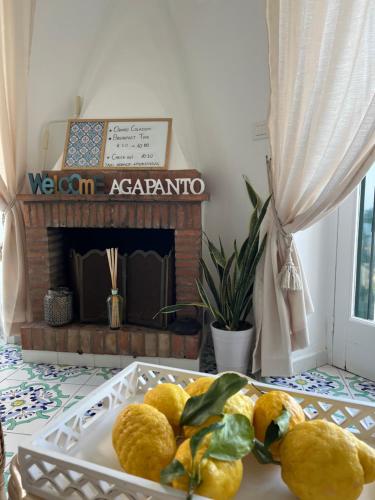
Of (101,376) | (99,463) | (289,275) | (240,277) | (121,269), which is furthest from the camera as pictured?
(121,269)

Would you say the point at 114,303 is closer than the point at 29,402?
No

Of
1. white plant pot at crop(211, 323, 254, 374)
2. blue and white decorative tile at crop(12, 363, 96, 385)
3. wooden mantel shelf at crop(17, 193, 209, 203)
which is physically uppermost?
wooden mantel shelf at crop(17, 193, 209, 203)

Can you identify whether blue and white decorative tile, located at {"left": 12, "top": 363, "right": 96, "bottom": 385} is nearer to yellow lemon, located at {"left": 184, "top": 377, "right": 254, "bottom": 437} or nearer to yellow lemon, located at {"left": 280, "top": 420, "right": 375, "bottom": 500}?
yellow lemon, located at {"left": 184, "top": 377, "right": 254, "bottom": 437}

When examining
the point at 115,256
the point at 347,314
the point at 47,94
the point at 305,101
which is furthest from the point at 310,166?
the point at 47,94

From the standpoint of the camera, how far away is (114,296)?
225cm

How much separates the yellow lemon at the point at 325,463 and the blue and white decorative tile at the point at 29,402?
1.46m

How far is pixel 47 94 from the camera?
2656 millimetres

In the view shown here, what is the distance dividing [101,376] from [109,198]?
1075 mm

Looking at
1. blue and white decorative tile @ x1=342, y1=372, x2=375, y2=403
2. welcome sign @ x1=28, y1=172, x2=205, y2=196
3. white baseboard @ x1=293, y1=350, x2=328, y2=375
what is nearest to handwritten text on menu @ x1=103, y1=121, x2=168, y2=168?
welcome sign @ x1=28, y1=172, x2=205, y2=196

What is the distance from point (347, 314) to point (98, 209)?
163 cm

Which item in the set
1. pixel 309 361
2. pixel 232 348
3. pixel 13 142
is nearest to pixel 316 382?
pixel 309 361

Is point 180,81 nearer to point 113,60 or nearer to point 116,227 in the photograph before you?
point 113,60

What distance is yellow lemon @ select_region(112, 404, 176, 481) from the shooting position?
0.47 meters

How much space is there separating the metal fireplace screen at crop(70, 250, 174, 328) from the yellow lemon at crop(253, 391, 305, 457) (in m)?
1.76
